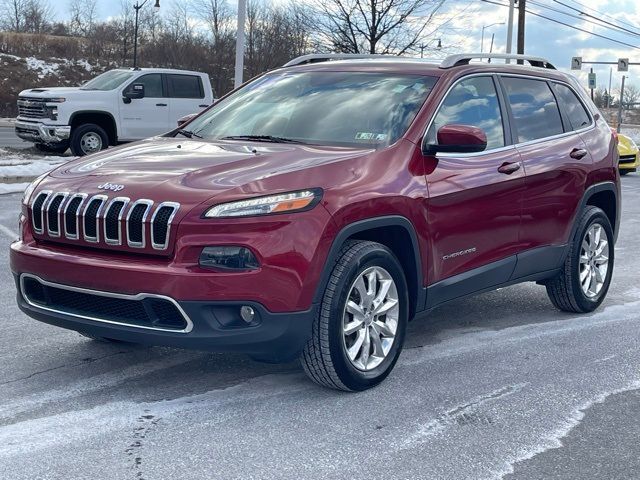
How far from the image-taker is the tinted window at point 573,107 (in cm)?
654

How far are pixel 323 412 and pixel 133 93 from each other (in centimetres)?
1522

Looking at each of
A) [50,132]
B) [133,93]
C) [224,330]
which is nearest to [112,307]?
[224,330]

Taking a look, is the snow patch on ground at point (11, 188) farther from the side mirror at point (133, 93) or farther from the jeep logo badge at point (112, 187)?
the jeep logo badge at point (112, 187)

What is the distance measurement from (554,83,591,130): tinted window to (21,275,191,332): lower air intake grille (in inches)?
143

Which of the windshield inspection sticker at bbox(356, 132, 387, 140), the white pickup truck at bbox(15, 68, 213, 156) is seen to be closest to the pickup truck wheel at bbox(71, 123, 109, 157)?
the white pickup truck at bbox(15, 68, 213, 156)

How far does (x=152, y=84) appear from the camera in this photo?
763 inches

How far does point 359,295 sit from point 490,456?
109cm

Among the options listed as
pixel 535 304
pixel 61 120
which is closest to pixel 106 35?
pixel 61 120

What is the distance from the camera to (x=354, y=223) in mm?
4426

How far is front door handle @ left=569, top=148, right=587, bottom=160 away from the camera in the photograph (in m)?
6.25

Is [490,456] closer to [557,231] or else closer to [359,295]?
[359,295]

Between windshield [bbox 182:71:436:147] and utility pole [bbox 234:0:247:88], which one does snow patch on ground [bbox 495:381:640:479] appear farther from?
utility pole [bbox 234:0:247:88]

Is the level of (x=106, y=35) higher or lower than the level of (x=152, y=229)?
higher

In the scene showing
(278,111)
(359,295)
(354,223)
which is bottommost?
(359,295)
